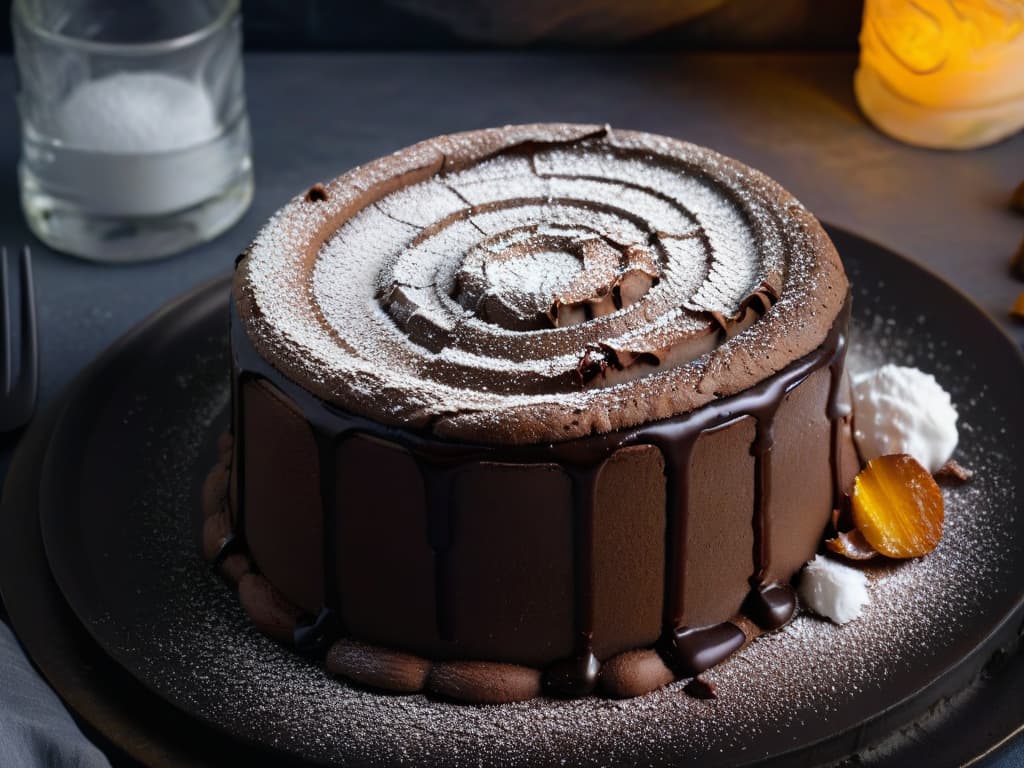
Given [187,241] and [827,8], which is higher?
[827,8]

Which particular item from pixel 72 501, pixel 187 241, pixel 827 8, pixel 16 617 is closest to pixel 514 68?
pixel 827 8

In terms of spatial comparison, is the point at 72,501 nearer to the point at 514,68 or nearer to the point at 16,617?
the point at 16,617

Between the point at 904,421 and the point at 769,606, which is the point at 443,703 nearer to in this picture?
the point at 769,606

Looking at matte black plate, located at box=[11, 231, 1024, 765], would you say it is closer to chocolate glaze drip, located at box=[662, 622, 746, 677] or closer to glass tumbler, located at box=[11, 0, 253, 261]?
chocolate glaze drip, located at box=[662, 622, 746, 677]

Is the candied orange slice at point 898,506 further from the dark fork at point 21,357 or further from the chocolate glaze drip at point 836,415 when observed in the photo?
the dark fork at point 21,357

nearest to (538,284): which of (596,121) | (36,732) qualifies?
(36,732)

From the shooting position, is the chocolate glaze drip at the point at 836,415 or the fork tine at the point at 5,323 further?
the fork tine at the point at 5,323

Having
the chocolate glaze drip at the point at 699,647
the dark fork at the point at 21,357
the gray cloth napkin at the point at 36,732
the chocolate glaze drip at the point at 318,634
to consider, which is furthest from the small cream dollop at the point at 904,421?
the dark fork at the point at 21,357
